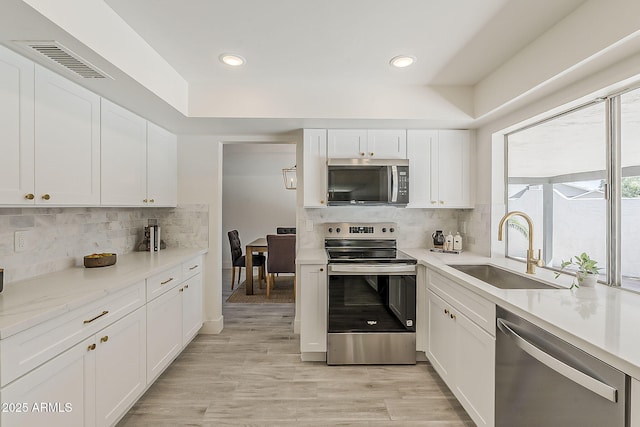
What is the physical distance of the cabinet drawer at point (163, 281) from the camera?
6.89ft

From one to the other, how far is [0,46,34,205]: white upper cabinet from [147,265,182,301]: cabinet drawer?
0.85 m

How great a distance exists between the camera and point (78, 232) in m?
2.23

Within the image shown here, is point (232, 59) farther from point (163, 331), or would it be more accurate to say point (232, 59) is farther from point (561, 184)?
point (561, 184)

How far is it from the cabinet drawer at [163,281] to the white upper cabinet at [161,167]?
66cm

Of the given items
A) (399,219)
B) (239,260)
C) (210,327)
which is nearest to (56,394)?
(210,327)

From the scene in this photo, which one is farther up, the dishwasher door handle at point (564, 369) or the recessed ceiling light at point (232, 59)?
the recessed ceiling light at point (232, 59)

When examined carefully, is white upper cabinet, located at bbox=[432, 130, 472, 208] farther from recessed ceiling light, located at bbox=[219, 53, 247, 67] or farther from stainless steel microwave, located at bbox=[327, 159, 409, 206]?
recessed ceiling light, located at bbox=[219, 53, 247, 67]

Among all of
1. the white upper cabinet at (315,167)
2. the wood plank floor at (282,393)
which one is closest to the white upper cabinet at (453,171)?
the white upper cabinet at (315,167)

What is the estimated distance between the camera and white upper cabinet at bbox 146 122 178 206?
267cm

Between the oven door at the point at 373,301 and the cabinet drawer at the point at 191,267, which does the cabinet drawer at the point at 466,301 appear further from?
the cabinet drawer at the point at 191,267

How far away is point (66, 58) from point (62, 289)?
3.90ft

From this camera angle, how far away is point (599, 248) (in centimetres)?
182

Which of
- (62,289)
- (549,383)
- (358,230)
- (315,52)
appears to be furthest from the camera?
(358,230)

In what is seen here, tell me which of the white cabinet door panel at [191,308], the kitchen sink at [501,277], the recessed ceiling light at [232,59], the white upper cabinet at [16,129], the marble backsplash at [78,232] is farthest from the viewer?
the white cabinet door panel at [191,308]
